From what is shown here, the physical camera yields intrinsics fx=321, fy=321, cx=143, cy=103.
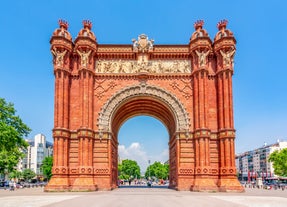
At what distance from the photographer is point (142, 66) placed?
33.5m

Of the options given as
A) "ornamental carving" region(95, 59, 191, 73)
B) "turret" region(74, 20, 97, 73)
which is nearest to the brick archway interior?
"ornamental carving" region(95, 59, 191, 73)

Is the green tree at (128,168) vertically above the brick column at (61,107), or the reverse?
the brick column at (61,107)

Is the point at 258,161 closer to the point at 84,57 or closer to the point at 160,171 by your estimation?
the point at 160,171

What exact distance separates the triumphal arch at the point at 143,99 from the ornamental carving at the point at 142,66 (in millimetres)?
105

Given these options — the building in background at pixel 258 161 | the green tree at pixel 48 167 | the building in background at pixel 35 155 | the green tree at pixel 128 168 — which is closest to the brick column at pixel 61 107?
the green tree at pixel 48 167

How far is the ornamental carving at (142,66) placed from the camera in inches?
1326

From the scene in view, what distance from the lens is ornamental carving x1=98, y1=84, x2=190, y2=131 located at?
32.4m

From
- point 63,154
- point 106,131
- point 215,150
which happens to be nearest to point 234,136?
point 215,150

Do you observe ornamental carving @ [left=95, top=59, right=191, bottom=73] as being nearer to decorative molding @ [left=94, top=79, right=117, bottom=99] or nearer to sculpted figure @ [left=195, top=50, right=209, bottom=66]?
decorative molding @ [left=94, top=79, right=117, bottom=99]

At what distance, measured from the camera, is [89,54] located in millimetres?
32719

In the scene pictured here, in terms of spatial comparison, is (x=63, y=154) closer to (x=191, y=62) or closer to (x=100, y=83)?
(x=100, y=83)

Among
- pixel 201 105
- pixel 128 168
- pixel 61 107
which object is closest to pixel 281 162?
pixel 201 105

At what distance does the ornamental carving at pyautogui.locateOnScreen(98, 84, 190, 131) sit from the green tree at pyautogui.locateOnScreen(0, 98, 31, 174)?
566 inches

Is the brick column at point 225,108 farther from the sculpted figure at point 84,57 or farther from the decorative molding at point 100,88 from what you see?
the sculpted figure at point 84,57
